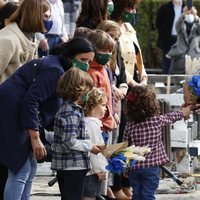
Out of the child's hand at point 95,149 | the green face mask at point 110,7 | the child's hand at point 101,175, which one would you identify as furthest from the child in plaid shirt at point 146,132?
the green face mask at point 110,7

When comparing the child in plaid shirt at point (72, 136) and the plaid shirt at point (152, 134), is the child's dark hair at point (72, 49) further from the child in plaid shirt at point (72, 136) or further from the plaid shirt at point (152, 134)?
the plaid shirt at point (152, 134)

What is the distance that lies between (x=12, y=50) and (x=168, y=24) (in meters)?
12.3

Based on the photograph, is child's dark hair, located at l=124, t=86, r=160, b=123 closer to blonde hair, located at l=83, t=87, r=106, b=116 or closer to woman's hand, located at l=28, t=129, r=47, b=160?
blonde hair, located at l=83, t=87, r=106, b=116

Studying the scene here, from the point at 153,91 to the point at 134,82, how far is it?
0.98 metres

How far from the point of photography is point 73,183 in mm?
7973

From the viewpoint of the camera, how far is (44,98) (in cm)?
788

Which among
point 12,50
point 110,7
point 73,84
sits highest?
point 110,7

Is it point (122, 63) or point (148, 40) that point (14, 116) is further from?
point (148, 40)

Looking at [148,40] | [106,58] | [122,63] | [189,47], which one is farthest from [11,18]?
[148,40]

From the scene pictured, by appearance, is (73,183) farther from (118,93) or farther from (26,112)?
(118,93)

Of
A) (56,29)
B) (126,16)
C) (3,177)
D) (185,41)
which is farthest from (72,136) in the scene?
(185,41)

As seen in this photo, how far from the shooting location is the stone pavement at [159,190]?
10227 millimetres

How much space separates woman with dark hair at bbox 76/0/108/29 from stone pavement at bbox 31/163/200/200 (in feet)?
5.53

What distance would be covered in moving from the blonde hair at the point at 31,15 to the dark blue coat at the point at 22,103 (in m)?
0.41
